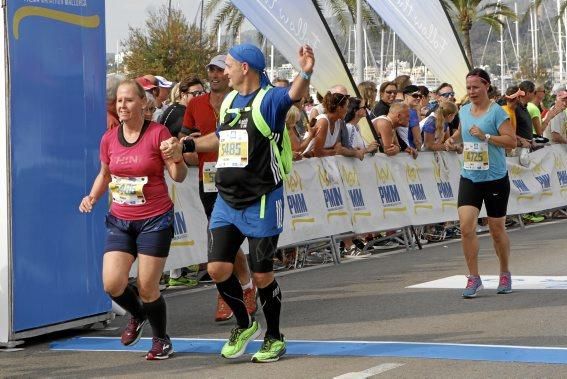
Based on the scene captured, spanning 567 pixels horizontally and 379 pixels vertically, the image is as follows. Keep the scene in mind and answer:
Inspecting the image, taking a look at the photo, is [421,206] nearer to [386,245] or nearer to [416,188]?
[416,188]

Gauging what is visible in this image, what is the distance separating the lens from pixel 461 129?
37.7 ft

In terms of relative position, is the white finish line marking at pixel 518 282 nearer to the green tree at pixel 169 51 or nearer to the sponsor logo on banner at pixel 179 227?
the sponsor logo on banner at pixel 179 227

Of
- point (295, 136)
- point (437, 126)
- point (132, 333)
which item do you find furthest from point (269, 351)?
point (437, 126)

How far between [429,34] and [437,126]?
352 cm

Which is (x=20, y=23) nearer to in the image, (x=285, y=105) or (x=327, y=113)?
(x=285, y=105)

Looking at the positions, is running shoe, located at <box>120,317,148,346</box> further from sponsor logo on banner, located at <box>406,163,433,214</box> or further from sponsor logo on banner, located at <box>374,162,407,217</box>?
sponsor logo on banner, located at <box>406,163,433,214</box>

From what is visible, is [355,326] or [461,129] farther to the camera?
[461,129]

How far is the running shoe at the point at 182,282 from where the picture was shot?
12.9 metres

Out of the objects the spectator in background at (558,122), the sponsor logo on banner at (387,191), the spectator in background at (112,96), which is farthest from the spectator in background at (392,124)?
the spectator in background at (112,96)

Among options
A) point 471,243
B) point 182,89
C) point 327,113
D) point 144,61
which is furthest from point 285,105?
point 144,61

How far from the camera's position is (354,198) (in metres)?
15.7

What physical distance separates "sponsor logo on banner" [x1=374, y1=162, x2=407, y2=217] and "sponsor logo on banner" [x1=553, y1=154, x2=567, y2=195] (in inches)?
215

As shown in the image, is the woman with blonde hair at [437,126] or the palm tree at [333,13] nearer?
the woman with blonde hair at [437,126]

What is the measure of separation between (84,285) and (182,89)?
12.0ft
